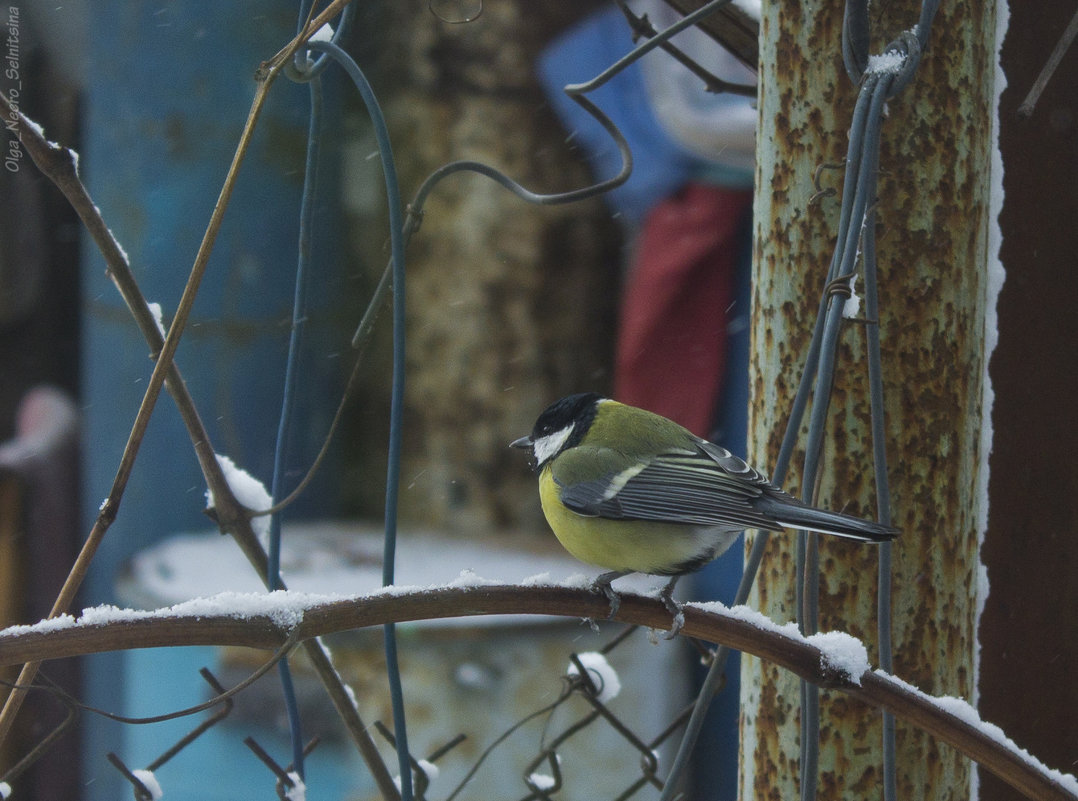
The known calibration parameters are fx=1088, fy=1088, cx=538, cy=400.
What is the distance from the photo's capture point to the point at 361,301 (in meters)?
4.07

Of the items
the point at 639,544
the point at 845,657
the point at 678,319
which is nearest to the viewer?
the point at 845,657

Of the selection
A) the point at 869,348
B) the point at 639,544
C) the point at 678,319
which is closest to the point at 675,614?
the point at 869,348

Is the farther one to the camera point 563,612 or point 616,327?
point 616,327

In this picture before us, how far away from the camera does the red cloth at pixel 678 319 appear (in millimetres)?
3549

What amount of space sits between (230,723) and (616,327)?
1.92m

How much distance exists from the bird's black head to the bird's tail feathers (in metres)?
0.56

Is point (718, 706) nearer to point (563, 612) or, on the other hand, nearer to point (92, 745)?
point (92, 745)

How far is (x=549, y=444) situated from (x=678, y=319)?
2.12 metres

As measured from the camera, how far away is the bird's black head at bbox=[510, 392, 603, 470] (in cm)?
156

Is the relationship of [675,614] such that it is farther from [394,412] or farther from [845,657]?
[394,412]

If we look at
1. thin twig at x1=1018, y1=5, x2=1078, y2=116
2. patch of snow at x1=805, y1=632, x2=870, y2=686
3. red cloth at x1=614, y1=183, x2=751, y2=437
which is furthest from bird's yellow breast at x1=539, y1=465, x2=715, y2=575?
red cloth at x1=614, y1=183, x2=751, y2=437

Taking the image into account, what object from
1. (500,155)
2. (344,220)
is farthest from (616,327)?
(344,220)

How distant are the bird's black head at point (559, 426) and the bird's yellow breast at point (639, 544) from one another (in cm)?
20

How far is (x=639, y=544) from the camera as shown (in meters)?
1.34
